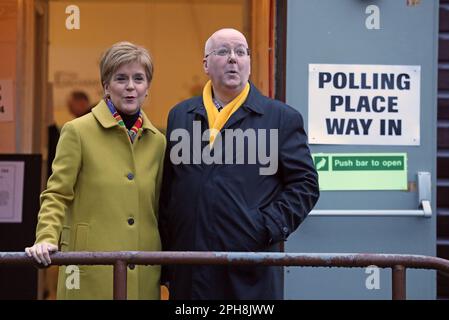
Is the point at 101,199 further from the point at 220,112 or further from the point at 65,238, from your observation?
the point at 220,112

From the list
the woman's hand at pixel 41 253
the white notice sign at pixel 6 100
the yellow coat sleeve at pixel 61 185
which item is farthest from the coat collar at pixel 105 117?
the white notice sign at pixel 6 100

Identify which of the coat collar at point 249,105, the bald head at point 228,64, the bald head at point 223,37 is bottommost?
the coat collar at point 249,105

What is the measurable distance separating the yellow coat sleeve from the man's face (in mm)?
655

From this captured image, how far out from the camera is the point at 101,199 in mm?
4055

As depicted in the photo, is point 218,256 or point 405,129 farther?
point 405,129

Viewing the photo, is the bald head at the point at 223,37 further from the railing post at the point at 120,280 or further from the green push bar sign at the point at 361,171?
the green push bar sign at the point at 361,171

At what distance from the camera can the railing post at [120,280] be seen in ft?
12.2

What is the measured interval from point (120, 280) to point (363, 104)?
Answer: 2.44 meters

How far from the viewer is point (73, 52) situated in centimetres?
919

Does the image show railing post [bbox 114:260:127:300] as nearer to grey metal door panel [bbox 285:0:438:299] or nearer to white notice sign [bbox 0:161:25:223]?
grey metal door panel [bbox 285:0:438:299]

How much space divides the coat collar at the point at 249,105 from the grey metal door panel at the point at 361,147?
1.48 metres
